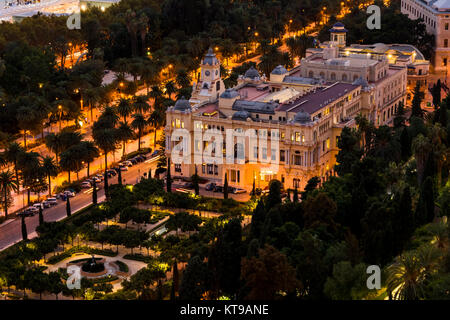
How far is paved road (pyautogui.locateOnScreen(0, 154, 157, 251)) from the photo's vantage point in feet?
346

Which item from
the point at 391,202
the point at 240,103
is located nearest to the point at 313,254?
the point at 391,202

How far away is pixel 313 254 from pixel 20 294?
30.7 m

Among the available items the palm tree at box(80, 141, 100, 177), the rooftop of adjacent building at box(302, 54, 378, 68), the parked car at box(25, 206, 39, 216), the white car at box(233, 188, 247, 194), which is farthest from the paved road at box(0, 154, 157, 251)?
the rooftop of adjacent building at box(302, 54, 378, 68)

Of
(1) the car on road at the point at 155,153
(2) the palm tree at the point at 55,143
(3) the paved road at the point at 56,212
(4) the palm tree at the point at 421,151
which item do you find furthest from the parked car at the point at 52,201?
(4) the palm tree at the point at 421,151

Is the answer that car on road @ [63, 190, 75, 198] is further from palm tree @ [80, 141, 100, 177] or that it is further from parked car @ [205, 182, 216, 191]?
parked car @ [205, 182, 216, 191]

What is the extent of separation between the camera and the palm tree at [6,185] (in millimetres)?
110250

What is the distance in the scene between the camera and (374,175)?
344 ft

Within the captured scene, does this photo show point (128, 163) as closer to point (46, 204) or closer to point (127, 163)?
point (127, 163)

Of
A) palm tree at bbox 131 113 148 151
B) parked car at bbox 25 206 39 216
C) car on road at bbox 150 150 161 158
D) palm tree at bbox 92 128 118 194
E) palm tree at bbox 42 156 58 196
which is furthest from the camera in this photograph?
palm tree at bbox 131 113 148 151

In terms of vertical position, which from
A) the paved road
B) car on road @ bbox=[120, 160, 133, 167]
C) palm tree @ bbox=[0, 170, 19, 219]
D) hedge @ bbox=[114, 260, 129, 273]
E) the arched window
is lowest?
hedge @ bbox=[114, 260, 129, 273]

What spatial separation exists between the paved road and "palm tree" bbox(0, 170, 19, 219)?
8.96ft

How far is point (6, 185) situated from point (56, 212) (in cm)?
723

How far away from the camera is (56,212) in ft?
370

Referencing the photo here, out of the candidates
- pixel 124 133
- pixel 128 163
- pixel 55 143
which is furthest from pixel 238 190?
pixel 55 143
